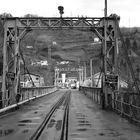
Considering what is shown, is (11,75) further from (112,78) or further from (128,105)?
(128,105)

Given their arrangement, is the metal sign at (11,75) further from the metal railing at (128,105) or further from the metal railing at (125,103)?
the metal railing at (128,105)

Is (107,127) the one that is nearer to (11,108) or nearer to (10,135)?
(10,135)

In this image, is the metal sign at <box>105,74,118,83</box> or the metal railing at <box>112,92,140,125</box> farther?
the metal sign at <box>105,74,118,83</box>

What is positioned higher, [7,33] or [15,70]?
[7,33]

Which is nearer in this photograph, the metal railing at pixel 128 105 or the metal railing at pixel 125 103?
the metal railing at pixel 128 105

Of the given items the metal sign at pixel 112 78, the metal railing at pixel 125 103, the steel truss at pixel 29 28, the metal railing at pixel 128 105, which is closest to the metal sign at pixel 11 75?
the steel truss at pixel 29 28

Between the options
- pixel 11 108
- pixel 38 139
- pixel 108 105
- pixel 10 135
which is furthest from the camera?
pixel 108 105

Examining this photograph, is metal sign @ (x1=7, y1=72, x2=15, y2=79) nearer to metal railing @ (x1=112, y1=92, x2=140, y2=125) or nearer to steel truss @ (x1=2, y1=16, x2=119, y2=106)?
steel truss @ (x1=2, y1=16, x2=119, y2=106)

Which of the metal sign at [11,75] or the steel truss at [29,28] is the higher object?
the steel truss at [29,28]

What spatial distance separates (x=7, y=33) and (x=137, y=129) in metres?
14.4

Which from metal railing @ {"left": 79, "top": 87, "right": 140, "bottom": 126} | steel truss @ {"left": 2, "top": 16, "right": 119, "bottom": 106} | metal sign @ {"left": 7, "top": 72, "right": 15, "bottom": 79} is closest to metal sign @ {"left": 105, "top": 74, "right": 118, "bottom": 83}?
metal railing @ {"left": 79, "top": 87, "right": 140, "bottom": 126}

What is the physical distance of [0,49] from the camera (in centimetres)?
5622

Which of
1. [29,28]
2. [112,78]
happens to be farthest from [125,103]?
[29,28]

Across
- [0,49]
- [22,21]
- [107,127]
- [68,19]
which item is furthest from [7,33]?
[0,49]
